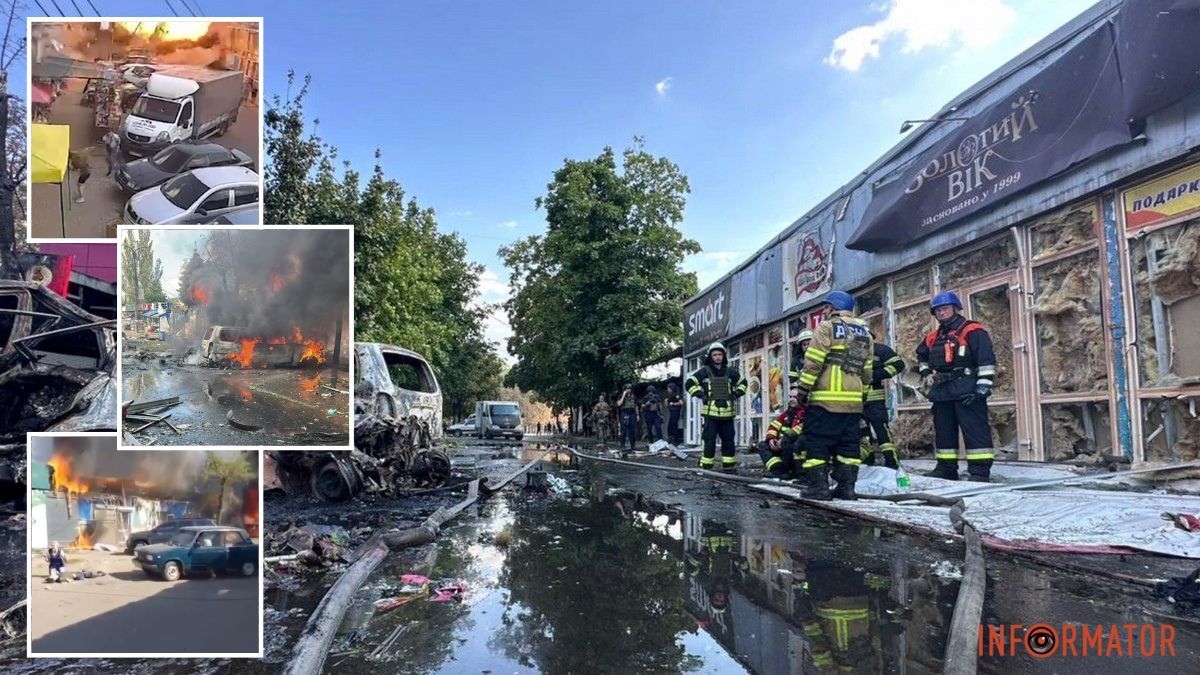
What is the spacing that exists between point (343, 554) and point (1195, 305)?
7.26 meters

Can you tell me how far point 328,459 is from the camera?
22.3ft

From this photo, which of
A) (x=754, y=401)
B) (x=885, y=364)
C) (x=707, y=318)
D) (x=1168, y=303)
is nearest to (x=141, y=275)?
(x=885, y=364)

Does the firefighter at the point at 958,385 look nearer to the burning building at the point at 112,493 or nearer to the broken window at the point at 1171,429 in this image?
the broken window at the point at 1171,429

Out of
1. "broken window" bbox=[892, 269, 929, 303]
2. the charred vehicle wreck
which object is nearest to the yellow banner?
"broken window" bbox=[892, 269, 929, 303]

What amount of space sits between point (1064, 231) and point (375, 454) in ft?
26.0

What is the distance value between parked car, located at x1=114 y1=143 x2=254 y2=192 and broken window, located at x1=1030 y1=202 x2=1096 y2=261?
304 inches

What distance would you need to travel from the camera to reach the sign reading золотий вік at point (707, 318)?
18.2 meters

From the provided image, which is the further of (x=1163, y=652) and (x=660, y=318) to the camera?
(x=660, y=318)

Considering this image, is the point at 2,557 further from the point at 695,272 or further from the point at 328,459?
the point at 695,272

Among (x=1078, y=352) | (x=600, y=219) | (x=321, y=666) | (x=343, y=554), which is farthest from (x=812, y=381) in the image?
(x=600, y=219)

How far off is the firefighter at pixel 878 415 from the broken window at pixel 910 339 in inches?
89.1

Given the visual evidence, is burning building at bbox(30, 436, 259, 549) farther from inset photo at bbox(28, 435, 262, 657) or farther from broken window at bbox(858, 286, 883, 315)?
broken window at bbox(858, 286, 883, 315)

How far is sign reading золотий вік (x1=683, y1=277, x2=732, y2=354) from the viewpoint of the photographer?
18156mm

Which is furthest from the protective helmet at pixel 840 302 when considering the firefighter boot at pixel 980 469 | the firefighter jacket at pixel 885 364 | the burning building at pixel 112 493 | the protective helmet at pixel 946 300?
the burning building at pixel 112 493
